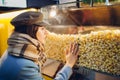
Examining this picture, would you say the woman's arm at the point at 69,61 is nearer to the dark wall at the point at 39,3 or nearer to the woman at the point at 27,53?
the woman at the point at 27,53

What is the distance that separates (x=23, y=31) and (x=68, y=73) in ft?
0.98

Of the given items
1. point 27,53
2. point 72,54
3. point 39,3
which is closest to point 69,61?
point 72,54

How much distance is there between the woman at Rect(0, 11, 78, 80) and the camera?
1152 millimetres

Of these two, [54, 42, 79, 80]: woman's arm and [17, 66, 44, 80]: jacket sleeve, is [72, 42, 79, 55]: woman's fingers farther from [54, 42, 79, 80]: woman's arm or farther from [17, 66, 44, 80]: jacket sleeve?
[17, 66, 44, 80]: jacket sleeve

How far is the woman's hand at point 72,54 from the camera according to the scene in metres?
1.21

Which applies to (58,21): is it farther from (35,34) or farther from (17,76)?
(17,76)

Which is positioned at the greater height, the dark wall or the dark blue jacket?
the dark wall

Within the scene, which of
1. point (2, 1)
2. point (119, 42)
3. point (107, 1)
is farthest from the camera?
point (2, 1)

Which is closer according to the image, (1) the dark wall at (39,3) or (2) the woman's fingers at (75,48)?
(2) the woman's fingers at (75,48)

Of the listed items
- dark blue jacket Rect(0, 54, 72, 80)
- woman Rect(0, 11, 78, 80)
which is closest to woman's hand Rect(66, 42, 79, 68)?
woman Rect(0, 11, 78, 80)

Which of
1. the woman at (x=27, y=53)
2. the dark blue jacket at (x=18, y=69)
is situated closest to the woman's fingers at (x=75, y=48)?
the woman at (x=27, y=53)

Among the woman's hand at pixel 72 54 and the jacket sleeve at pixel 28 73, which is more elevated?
the woman's hand at pixel 72 54

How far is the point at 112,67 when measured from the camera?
42.5 inches

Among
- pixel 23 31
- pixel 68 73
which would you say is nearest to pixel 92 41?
pixel 68 73
